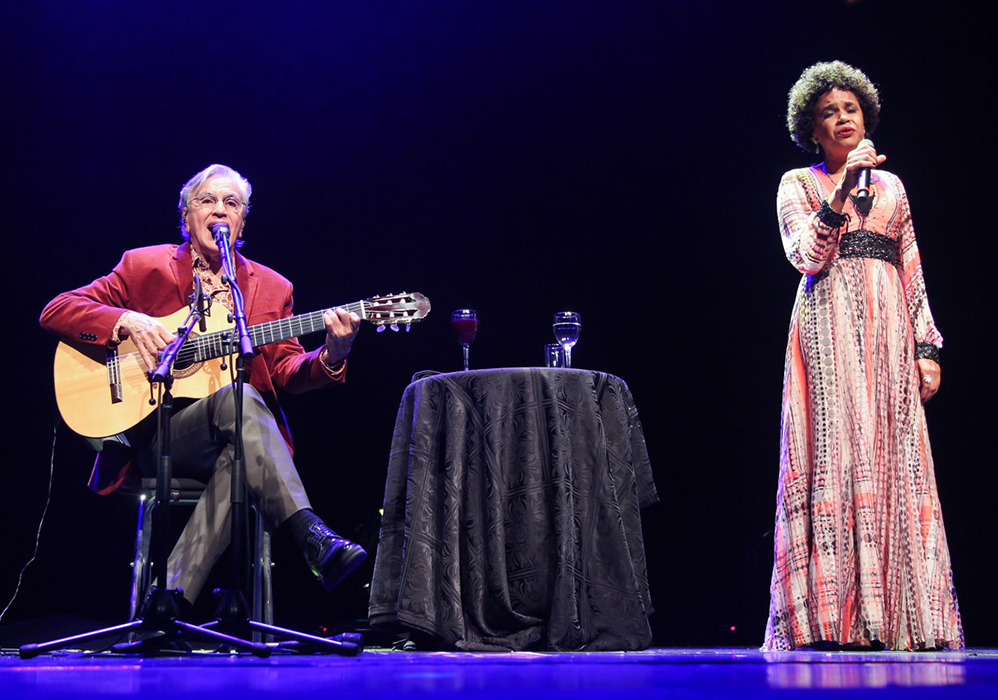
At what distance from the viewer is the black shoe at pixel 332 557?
2338mm

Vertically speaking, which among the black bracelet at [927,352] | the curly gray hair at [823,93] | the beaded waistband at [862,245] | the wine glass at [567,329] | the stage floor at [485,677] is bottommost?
the stage floor at [485,677]

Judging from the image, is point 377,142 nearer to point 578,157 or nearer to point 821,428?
point 578,157

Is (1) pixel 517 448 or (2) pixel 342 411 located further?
(2) pixel 342 411

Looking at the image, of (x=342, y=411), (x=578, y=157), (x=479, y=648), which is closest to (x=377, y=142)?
(x=578, y=157)

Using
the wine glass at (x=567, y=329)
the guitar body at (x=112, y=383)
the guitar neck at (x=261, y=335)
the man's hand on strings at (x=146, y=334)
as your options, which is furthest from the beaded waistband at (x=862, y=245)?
the man's hand on strings at (x=146, y=334)

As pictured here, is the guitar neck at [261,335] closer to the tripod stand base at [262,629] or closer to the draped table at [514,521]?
the draped table at [514,521]

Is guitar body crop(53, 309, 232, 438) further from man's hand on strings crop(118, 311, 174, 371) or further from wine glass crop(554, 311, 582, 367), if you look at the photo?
wine glass crop(554, 311, 582, 367)

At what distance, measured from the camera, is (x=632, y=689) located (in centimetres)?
137

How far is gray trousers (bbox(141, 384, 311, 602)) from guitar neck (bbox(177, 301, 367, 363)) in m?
0.15

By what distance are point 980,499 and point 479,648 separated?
7.24 feet

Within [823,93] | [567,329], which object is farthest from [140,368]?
[823,93]

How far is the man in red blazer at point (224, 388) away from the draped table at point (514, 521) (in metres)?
0.24

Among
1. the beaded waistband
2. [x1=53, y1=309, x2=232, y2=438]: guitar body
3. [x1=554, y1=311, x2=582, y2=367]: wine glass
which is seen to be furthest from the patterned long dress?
[x1=53, y1=309, x2=232, y2=438]: guitar body

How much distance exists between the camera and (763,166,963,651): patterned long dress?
103 inches
